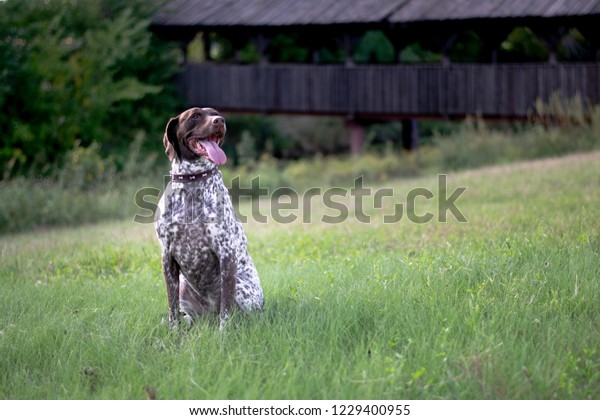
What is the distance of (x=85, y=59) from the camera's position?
20.5 m

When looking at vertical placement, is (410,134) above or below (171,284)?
above

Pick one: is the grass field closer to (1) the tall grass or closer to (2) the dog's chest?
(2) the dog's chest

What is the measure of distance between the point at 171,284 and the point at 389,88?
14830mm

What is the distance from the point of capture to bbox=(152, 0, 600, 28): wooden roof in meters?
16.4

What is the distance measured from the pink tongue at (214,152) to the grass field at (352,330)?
0.97 metres

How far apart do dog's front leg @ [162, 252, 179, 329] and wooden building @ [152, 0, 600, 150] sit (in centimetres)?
1317

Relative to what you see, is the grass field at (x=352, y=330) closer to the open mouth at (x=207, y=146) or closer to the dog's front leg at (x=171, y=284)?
the dog's front leg at (x=171, y=284)

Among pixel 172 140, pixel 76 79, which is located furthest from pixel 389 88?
pixel 172 140

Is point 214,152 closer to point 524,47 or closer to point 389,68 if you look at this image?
point 389,68

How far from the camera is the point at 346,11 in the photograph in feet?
63.1

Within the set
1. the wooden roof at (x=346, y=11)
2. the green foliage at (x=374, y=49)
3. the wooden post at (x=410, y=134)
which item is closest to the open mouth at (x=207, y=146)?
the wooden roof at (x=346, y=11)

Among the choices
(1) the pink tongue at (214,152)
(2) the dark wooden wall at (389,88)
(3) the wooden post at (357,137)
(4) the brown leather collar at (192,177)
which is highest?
(2) the dark wooden wall at (389,88)

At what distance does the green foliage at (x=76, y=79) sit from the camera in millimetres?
17859
